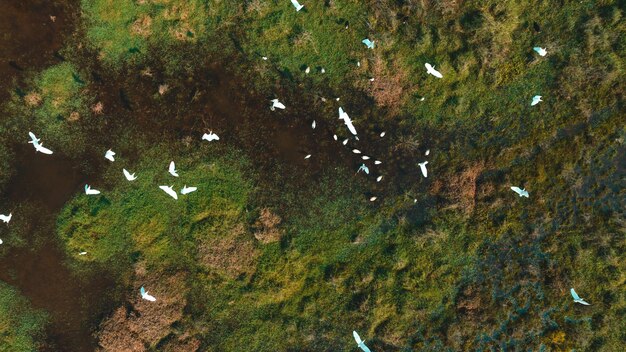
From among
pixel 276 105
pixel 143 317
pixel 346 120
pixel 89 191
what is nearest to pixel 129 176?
pixel 89 191

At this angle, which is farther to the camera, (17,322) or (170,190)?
(17,322)

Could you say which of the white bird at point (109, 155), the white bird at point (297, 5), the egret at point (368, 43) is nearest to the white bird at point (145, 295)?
the white bird at point (109, 155)

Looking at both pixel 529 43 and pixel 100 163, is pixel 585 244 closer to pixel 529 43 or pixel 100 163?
pixel 529 43

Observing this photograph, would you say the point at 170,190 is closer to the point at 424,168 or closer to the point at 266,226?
the point at 266,226

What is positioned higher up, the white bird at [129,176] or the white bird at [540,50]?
the white bird at [129,176]

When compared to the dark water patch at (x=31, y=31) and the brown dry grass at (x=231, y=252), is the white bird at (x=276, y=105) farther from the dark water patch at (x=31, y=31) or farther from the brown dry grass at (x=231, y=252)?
the dark water patch at (x=31, y=31)

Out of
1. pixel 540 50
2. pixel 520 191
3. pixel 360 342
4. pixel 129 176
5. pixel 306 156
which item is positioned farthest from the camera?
pixel 360 342

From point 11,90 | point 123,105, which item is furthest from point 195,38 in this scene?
point 11,90

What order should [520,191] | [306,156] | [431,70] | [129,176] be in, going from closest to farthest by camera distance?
[431,70] → [129,176] → [520,191] → [306,156]
